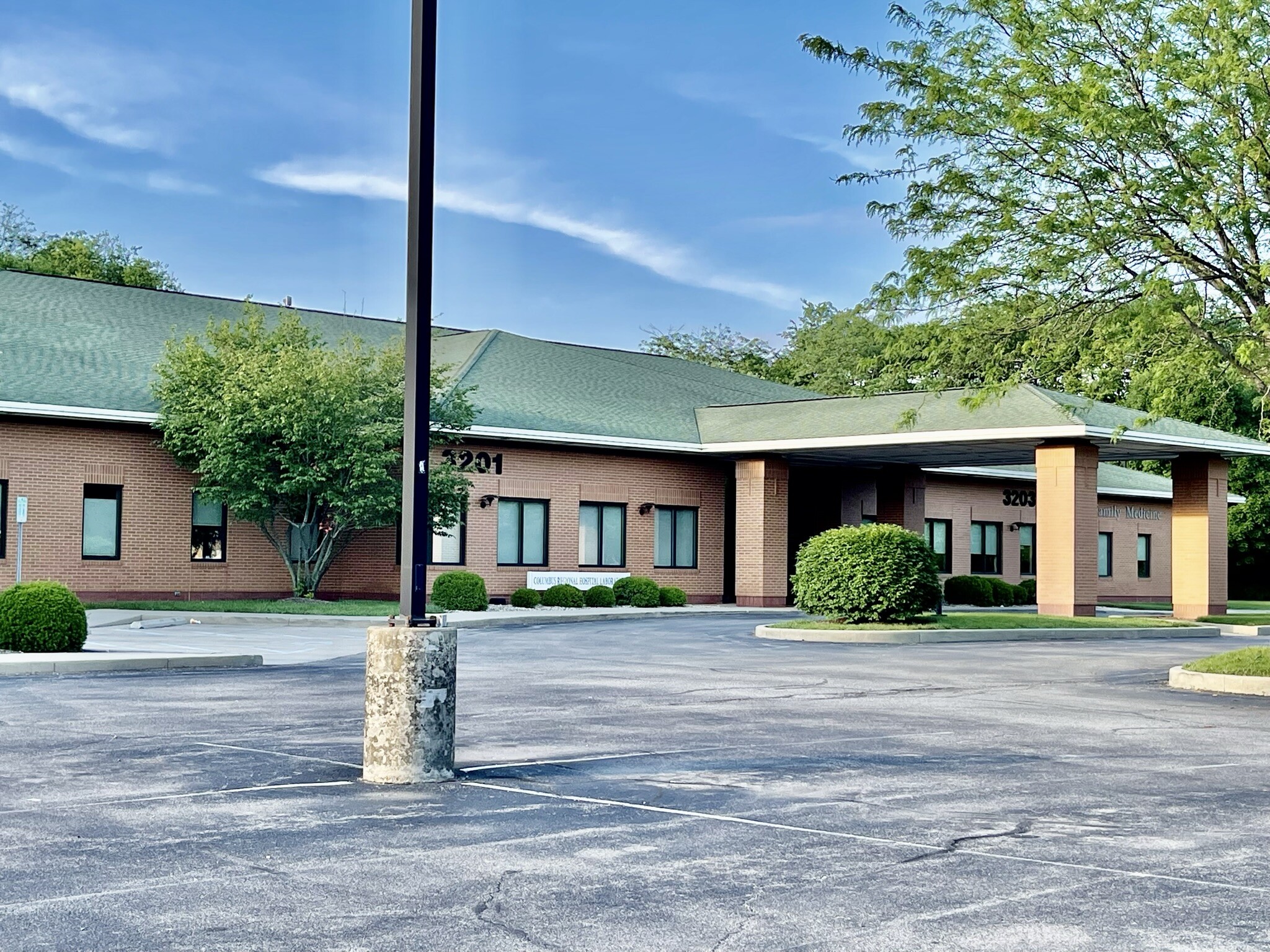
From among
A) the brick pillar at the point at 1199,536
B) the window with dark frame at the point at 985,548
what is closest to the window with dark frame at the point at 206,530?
the brick pillar at the point at 1199,536

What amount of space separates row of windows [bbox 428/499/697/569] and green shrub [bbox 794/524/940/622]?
10123 mm

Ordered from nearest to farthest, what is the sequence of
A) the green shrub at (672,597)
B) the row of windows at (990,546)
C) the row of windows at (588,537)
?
the row of windows at (588,537) < the green shrub at (672,597) < the row of windows at (990,546)

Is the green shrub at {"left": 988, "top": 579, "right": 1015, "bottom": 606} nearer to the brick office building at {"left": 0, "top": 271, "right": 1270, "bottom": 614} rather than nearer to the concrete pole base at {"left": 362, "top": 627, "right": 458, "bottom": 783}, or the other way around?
the brick office building at {"left": 0, "top": 271, "right": 1270, "bottom": 614}

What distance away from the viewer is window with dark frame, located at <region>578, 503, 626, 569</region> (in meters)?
39.2

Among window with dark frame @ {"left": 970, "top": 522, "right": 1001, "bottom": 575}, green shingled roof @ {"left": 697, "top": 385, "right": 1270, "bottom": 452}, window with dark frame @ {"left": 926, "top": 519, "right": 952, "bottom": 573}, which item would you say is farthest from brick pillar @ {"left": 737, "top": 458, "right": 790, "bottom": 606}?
window with dark frame @ {"left": 970, "top": 522, "right": 1001, "bottom": 575}

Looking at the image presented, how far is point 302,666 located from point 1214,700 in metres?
11.3

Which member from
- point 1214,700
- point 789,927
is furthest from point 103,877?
point 1214,700

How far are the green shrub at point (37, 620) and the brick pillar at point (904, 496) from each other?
2895 centimetres

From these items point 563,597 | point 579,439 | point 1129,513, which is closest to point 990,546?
point 1129,513

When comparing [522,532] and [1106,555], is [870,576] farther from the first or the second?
[1106,555]

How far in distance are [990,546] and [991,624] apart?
21869 mm

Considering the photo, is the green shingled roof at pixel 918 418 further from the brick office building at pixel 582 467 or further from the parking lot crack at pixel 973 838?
the parking lot crack at pixel 973 838

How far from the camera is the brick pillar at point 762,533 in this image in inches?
1582

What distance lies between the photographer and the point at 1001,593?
47.3 metres
